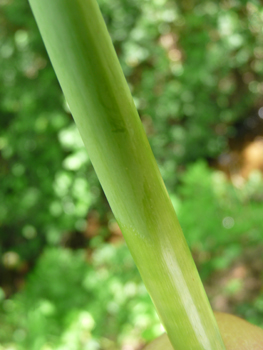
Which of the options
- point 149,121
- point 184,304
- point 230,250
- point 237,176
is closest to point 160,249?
point 184,304

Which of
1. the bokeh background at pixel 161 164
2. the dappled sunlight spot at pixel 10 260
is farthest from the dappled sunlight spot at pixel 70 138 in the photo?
the dappled sunlight spot at pixel 10 260

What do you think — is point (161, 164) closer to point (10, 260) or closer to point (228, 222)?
point (228, 222)

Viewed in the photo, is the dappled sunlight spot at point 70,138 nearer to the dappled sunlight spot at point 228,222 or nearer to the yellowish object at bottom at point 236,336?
the dappled sunlight spot at point 228,222

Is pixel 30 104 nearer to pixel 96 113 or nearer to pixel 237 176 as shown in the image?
pixel 237 176

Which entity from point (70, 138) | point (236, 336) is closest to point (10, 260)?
point (70, 138)

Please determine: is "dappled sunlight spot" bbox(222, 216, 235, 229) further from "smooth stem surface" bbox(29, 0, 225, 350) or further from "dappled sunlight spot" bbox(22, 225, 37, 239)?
"smooth stem surface" bbox(29, 0, 225, 350)
